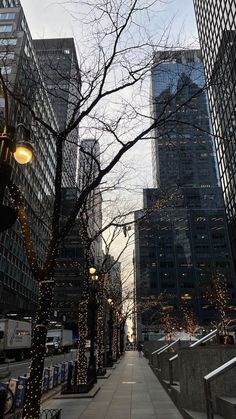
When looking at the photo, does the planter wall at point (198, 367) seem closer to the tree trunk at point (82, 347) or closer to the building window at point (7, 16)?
the tree trunk at point (82, 347)

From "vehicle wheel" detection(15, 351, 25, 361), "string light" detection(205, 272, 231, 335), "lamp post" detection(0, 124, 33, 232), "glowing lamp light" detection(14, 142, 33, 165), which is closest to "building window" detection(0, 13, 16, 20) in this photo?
"vehicle wheel" detection(15, 351, 25, 361)

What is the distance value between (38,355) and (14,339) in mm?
31974

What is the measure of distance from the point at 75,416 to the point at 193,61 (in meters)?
10.00

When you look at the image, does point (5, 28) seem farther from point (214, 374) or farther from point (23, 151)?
point (214, 374)

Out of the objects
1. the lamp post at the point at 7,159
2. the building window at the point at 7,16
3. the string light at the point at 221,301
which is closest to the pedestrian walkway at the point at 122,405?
the lamp post at the point at 7,159

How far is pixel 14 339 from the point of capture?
35.5 meters

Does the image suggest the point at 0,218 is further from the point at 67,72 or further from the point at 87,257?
the point at 87,257

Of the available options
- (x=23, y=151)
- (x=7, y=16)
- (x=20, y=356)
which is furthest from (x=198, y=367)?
(x=7, y=16)

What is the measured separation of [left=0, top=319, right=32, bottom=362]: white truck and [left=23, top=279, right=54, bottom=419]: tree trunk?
93.4 feet

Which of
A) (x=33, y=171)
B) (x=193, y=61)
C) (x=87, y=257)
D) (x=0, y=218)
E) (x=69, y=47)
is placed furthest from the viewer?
(x=33, y=171)

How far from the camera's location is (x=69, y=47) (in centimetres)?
977

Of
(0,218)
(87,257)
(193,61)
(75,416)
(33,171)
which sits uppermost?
(33,171)

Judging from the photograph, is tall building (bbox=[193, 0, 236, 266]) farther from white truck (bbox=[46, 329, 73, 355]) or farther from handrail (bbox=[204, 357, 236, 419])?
handrail (bbox=[204, 357, 236, 419])

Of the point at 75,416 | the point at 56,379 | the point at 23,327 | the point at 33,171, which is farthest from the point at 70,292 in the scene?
the point at 75,416
